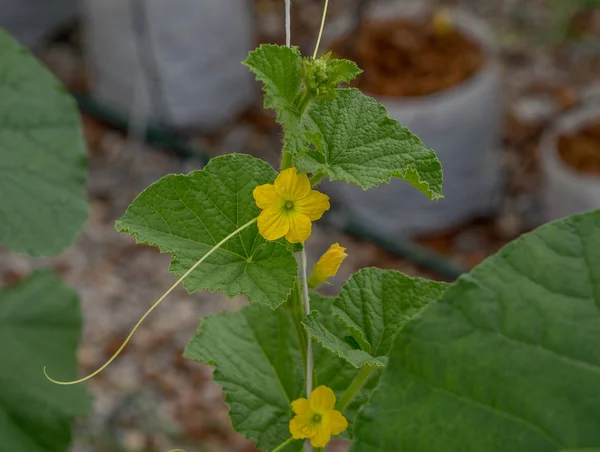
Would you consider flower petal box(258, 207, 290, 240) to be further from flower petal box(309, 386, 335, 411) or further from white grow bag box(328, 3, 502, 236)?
white grow bag box(328, 3, 502, 236)

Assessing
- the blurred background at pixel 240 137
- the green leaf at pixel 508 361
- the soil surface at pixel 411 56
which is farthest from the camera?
the soil surface at pixel 411 56

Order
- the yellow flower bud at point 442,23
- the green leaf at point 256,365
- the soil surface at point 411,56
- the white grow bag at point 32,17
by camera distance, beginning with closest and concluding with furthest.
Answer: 1. the green leaf at point 256,365
2. the soil surface at point 411,56
3. the yellow flower bud at point 442,23
4. the white grow bag at point 32,17

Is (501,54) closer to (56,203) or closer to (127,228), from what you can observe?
(56,203)

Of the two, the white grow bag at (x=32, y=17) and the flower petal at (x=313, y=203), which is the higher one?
the white grow bag at (x=32, y=17)

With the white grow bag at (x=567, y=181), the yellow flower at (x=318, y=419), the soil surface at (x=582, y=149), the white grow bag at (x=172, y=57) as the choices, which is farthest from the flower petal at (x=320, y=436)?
the white grow bag at (x=172, y=57)

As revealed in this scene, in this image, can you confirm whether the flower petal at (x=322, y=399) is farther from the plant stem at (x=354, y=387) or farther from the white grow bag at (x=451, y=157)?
the white grow bag at (x=451, y=157)

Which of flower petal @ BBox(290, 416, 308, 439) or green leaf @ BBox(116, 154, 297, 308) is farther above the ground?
green leaf @ BBox(116, 154, 297, 308)

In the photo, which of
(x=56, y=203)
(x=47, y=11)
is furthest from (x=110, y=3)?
(x=56, y=203)

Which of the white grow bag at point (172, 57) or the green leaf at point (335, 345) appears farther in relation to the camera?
the white grow bag at point (172, 57)

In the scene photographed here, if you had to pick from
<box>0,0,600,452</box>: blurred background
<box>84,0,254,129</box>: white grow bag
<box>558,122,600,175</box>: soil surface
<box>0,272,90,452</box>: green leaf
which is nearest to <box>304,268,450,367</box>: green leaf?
<box>0,272,90,452</box>: green leaf
